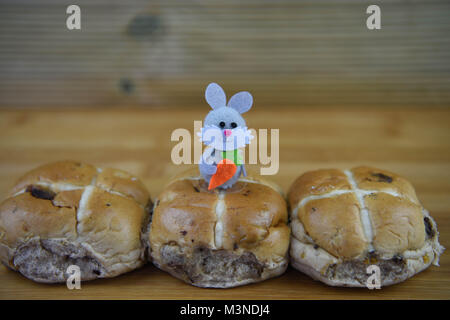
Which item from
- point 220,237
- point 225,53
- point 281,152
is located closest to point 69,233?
point 220,237

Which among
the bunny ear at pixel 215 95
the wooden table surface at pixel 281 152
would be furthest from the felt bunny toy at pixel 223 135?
the wooden table surface at pixel 281 152

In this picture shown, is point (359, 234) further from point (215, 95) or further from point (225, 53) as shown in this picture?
point (225, 53)

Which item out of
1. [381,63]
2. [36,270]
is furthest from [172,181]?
[381,63]

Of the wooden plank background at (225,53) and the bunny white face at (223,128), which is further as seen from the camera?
the wooden plank background at (225,53)

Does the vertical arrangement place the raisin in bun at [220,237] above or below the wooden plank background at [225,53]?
below

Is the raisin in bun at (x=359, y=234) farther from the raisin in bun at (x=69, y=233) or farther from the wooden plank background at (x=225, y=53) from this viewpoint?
the wooden plank background at (x=225, y=53)
